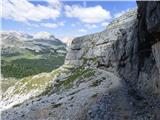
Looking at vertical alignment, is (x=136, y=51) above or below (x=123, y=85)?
above

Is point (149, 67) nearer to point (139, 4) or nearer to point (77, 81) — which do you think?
point (139, 4)

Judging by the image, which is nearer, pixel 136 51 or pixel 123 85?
pixel 123 85

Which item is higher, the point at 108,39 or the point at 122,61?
the point at 108,39

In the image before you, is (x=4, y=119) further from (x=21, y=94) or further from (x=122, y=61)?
(x=21, y=94)

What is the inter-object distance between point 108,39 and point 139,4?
5201cm

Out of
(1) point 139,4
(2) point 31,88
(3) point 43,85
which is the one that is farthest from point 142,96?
(2) point 31,88

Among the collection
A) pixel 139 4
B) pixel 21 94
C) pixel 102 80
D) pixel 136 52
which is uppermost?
pixel 139 4

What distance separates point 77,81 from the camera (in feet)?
343

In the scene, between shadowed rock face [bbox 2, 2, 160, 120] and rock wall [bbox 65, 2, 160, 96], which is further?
shadowed rock face [bbox 2, 2, 160, 120]

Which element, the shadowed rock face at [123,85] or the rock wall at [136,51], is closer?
the rock wall at [136,51]

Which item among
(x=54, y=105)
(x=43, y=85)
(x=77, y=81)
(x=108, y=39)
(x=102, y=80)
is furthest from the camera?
(x=43, y=85)

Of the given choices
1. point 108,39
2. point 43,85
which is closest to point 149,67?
point 108,39

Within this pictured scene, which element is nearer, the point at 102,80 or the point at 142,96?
the point at 142,96

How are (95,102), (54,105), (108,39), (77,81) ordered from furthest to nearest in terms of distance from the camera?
(108,39) < (77,81) < (54,105) < (95,102)
